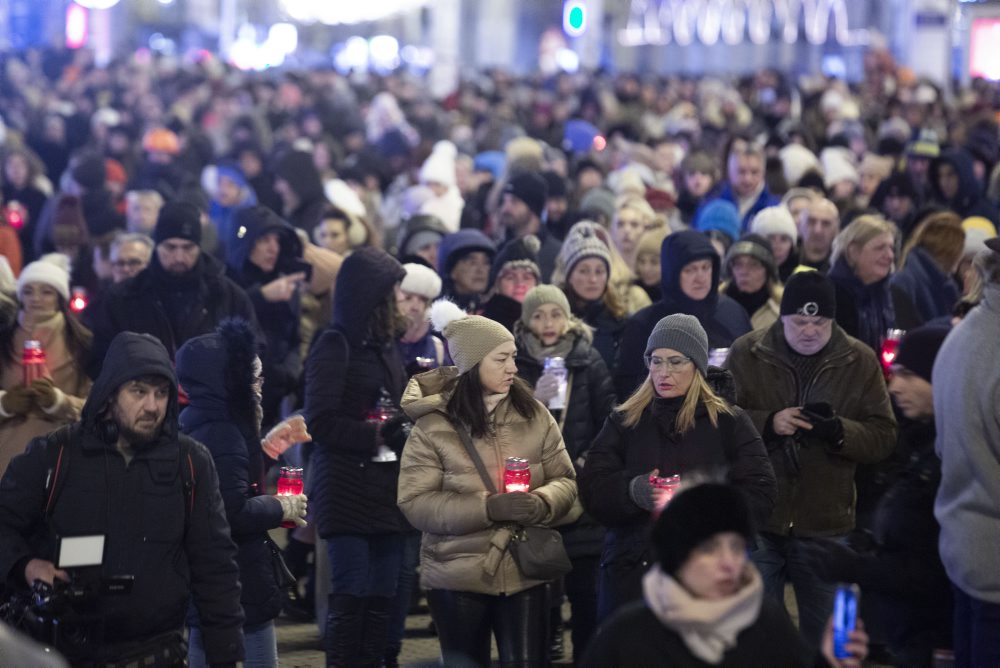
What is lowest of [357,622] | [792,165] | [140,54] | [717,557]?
[357,622]

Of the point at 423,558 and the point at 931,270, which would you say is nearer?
the point at 423,558

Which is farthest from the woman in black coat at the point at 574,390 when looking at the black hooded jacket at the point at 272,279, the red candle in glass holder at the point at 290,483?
the black hooded jacket at the point at 272,279

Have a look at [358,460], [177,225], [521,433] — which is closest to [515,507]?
[521,433]

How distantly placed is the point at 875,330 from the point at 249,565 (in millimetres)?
4325

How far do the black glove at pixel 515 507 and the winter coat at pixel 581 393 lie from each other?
1.44m

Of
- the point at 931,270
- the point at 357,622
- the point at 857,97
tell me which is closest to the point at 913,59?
the point at 857,97

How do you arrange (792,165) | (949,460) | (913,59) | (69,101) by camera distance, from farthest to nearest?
(913,59), (69,101), (792,165), (949,460)

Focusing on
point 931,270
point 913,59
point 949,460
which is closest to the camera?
point 949,460

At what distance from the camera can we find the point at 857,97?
1168 inches

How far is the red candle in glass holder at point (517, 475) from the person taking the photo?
705 centimetres

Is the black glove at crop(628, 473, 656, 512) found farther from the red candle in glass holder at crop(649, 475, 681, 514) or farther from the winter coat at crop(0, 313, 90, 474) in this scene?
the winter coat at crop(0, 313, 90, 474)

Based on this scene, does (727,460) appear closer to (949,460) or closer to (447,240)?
(949,460)

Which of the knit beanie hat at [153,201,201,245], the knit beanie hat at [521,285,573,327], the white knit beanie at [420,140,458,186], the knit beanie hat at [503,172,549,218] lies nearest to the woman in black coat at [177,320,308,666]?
the knit beanie hat at [521,285,573,327]

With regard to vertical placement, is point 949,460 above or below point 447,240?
below
